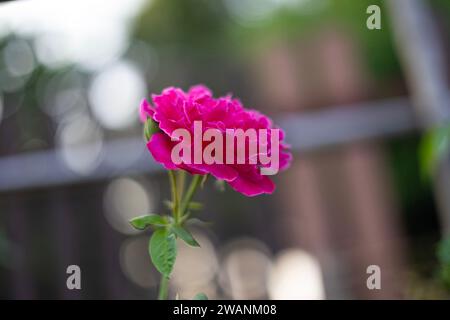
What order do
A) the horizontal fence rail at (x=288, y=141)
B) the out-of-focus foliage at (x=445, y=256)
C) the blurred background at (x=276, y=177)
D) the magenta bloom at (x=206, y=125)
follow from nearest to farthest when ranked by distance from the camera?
the magenta bloom at (x=206, y=125) < the out-of-focus foliage at (x=445, y=256) < the blurred background at (x=276, y=177) < the horizontal fence rail at (x=288, y=141)

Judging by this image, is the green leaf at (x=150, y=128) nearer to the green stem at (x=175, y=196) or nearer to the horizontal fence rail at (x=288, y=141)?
the green stem at (x=175, y=196)

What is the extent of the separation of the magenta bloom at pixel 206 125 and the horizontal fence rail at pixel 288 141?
4.30 feet

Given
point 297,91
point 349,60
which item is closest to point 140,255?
point 297,91

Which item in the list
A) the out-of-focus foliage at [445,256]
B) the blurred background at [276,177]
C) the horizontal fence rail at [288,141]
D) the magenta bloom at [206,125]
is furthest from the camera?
the horizontal fence rail at [288,141]

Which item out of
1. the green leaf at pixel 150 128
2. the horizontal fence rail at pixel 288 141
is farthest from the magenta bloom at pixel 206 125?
the horizontal fence rail at pixel 288 141

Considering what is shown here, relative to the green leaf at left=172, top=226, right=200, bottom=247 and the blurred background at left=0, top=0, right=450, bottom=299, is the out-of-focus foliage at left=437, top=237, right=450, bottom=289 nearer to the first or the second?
the green leaf at left=172, top=226, right=200, bottom=247

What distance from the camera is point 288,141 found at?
167 centimetres

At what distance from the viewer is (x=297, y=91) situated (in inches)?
82.0

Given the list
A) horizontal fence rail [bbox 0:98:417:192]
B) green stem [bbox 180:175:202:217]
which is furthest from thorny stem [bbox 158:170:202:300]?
horizontal fence rail [bbox 0:98:417:192]

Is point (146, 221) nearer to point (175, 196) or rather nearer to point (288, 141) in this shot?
point (175, 196)

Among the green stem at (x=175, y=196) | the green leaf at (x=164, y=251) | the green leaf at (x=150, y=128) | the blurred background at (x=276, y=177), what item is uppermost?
the blurred background at (x=276, y=177)

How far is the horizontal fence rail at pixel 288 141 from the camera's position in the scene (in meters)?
1.61

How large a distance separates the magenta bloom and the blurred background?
0.81 metres

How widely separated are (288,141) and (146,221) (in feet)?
4.36
